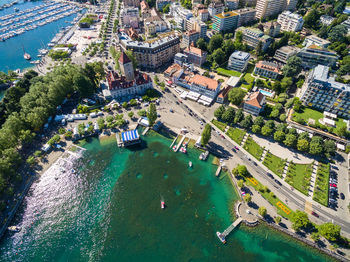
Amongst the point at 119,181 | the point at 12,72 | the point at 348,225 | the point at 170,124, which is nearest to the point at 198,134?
the point at 170,124

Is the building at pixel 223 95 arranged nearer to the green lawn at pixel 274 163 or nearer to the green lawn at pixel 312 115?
the green lawn at pixel 312 115

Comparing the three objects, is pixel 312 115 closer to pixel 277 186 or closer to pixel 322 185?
pixel 322 185

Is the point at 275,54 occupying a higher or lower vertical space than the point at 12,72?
higher

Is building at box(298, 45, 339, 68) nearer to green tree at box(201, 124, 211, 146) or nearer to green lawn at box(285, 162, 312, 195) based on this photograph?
green lawn at box(285, 162, 312, 195)

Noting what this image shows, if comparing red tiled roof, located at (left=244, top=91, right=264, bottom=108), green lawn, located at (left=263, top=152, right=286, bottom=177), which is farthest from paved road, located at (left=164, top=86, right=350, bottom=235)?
red tiled roof, located at (left=244, top=91, right=264, bottom=108)

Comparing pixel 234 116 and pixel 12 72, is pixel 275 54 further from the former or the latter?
pixel 12 72

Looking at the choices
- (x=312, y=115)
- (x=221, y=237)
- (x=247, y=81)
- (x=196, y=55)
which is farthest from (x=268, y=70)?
(x=221, y=237)

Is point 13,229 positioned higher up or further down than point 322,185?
further down
